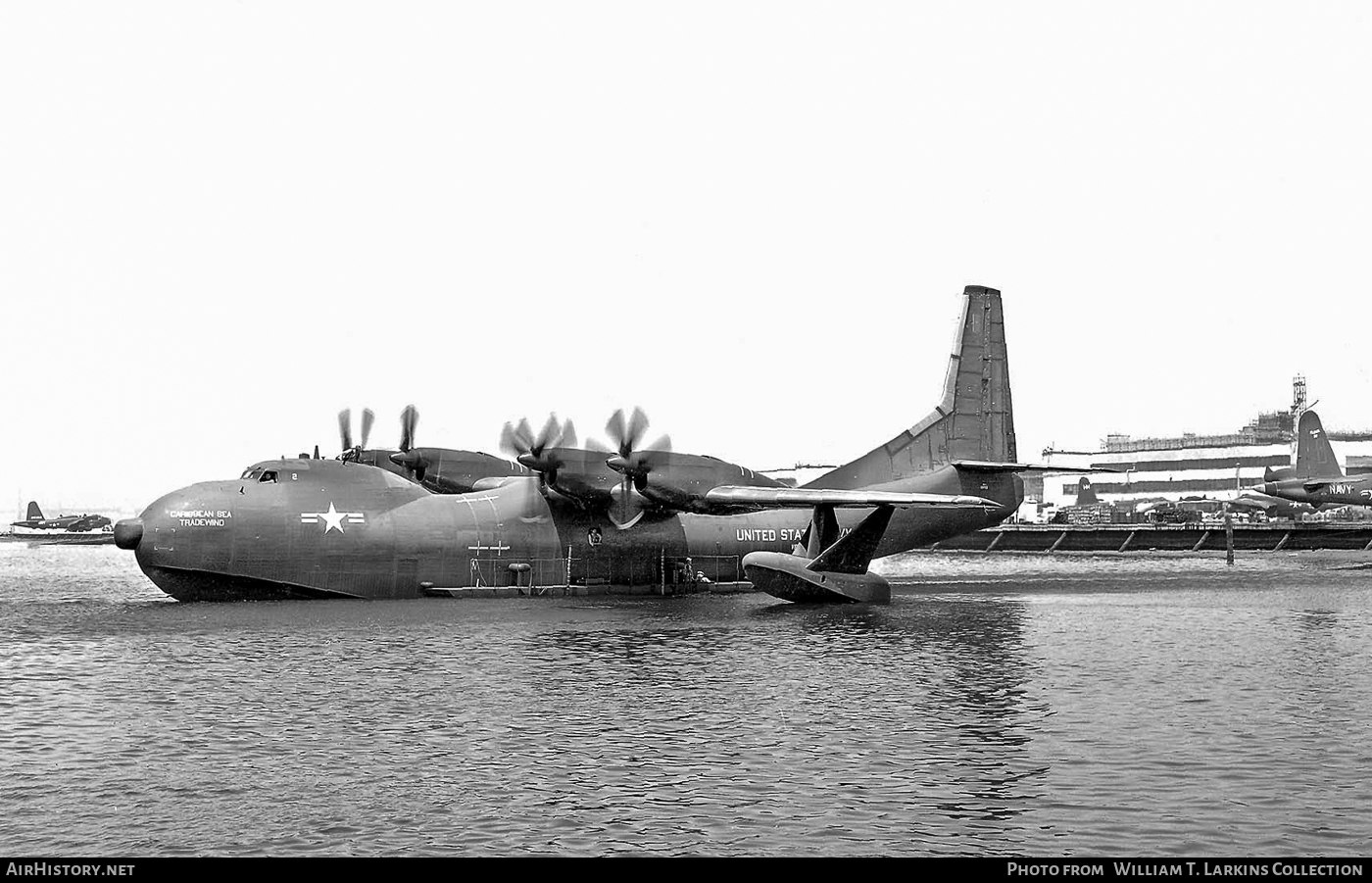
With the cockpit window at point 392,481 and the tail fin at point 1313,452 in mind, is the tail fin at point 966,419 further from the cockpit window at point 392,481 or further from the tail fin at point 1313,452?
the tail fin at point 1313,452

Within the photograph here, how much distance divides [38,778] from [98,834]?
2961 mm

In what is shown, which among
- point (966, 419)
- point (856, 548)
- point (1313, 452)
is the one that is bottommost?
point (856, 548)

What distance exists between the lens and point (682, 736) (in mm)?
17516

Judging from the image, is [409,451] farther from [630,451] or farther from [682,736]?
[682,736]

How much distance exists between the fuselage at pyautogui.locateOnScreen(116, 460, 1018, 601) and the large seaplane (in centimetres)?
5

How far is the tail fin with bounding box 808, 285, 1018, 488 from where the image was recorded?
149 feet

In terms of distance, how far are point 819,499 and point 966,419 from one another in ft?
35.6

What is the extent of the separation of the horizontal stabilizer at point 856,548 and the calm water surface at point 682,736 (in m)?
5.92

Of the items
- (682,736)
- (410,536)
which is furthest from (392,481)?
(682,736)

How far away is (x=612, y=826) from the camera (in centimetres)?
1288

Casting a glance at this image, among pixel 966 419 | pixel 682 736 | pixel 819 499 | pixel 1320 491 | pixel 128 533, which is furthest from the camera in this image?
pixel 1320 491

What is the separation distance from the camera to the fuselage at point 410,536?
3603 cm

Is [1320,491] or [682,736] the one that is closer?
[682,736]

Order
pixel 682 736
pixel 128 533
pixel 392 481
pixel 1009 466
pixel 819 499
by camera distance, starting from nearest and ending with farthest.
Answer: pixel 682 736 < pixel 128 533 < pixel 819 499 < pixel 392 481 < pixel 1009 466
